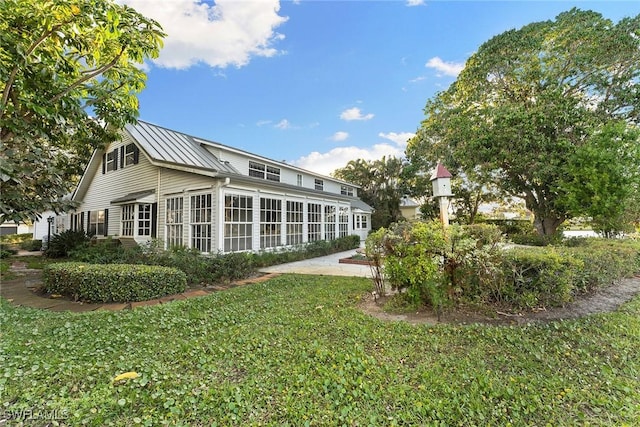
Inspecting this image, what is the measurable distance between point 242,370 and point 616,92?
63.4ft

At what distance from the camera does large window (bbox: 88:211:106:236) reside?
14.9 m

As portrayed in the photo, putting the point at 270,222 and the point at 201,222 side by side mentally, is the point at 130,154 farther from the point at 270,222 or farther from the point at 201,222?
the point at 270,222

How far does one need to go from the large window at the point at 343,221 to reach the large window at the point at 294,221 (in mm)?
4720

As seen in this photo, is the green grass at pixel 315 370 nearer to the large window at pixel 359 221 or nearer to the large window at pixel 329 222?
the large window at pixel 329 222

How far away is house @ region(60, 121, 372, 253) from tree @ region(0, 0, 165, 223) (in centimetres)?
347

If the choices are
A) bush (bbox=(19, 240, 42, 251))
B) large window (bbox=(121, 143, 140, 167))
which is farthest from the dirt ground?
bush (bbox=(19, 240, 42, 251))

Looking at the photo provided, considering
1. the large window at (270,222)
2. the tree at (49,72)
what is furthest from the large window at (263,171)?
the tree at (49,72)

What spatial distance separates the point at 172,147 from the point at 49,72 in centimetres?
713

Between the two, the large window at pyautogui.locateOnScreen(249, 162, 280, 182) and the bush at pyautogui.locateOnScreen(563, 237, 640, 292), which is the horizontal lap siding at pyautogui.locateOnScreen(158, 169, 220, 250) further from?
the bush at pyautogui.locateOnScreen(563, 237, 640, 292)

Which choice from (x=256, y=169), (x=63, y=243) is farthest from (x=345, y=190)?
(x=63, y=243)

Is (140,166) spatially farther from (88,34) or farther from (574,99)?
(574,99)

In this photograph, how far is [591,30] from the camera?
12.7 metres

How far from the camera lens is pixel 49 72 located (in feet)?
18.5

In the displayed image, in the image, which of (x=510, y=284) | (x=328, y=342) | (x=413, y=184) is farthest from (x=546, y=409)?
(x=413, y=184)
